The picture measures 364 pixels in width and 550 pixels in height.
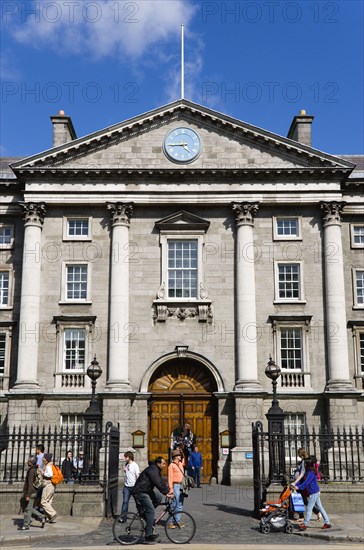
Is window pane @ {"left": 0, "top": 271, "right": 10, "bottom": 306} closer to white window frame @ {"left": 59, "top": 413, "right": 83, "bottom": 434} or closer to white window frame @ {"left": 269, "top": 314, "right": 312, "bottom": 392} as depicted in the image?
white window frame @ {"left": 59, "top": 413, "right": 83, "bottom": 434}

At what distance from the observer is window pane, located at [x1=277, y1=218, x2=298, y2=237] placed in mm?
34219

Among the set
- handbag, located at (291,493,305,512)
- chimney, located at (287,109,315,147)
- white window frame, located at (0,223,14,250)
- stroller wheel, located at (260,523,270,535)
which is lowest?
stroller wheel, located at (260,523,270,535)

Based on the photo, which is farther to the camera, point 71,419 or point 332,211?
point 332,211

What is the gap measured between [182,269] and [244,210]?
166 inches

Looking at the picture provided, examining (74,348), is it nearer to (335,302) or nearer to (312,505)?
(335,302)

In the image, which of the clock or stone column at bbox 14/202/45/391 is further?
the clock

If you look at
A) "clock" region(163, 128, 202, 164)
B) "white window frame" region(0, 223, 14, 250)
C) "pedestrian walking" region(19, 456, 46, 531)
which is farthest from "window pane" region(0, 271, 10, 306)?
"pedestrian walking" region(19, 456, 46, 531)

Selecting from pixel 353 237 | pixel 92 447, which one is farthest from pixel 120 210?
pixel 92 447

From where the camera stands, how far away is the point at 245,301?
107 ft

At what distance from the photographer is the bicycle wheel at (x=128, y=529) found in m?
15.1

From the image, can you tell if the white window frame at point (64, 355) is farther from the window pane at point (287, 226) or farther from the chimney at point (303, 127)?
the chimney at point (303, 127)

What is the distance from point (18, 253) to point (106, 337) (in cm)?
657

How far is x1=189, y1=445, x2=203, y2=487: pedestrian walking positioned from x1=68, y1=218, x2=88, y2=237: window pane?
12.3 metres

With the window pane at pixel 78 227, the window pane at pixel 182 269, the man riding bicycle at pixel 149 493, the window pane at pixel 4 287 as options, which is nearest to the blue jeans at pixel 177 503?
the man riding bicycle at pixel 149 493
